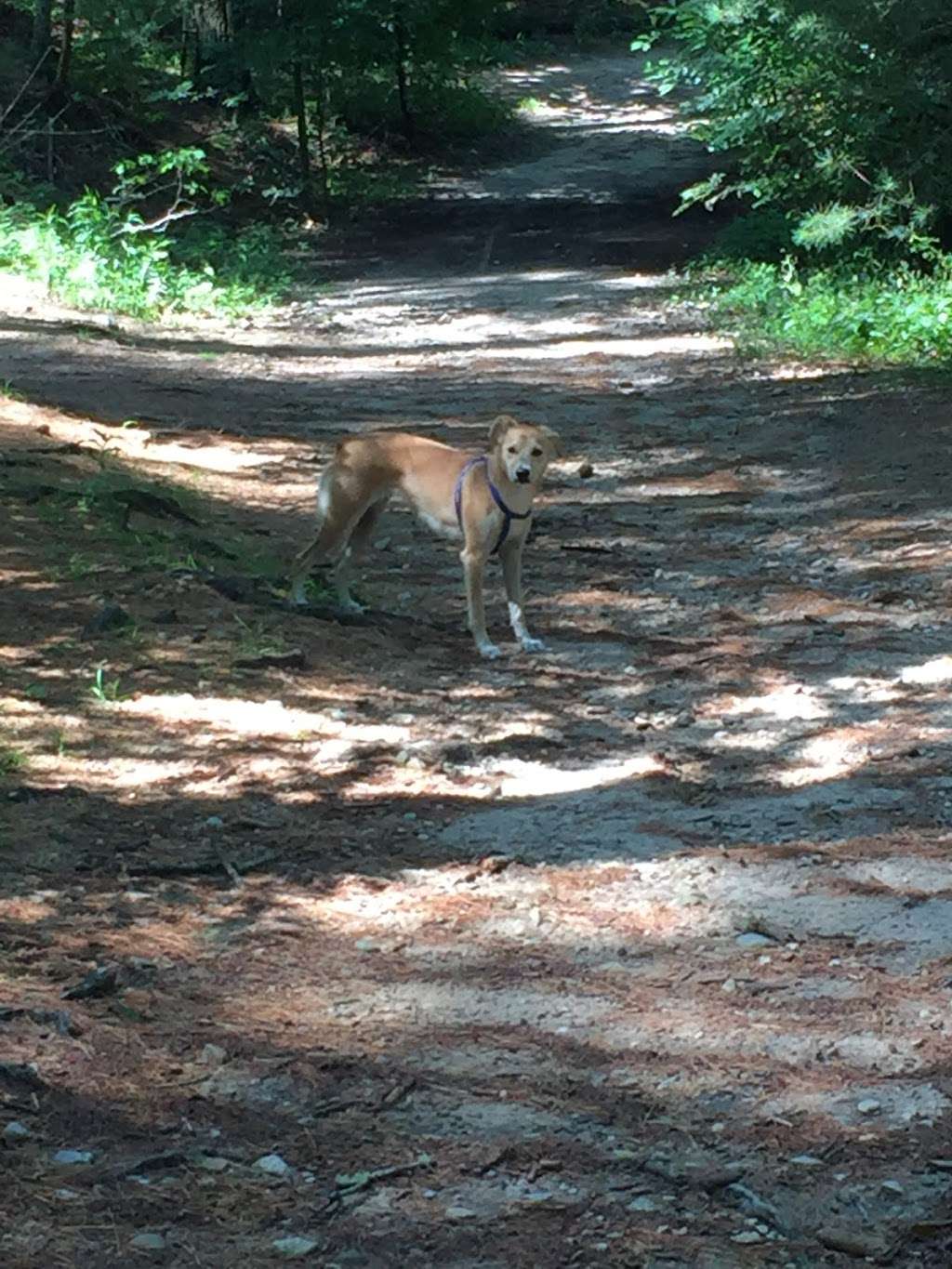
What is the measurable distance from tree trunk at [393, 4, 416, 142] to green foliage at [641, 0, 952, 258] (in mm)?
10831

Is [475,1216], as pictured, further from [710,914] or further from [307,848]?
[307,848]

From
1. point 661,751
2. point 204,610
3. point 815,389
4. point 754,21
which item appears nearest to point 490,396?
point 815,389

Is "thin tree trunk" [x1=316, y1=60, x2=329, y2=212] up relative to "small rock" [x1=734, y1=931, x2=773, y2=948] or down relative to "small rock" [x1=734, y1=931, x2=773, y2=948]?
up

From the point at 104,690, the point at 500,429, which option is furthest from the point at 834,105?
the point at 104,690

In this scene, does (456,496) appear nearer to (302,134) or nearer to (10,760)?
(10,760)

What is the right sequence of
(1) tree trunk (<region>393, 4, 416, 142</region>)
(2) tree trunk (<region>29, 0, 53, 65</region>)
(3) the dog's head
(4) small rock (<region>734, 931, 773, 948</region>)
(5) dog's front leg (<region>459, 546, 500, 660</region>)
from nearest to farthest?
(4) small rock (<region>734, 931, 773, 948</region>), (3) the dog's head, (5) dog's front leg (<region>459, 546, 500, 660</region>), (2) tree trunk (<region>29, 0, 53, 65</region>), (1) tree trunk (<region>393, 4, 416, 142</region>)

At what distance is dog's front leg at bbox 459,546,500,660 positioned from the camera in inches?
320

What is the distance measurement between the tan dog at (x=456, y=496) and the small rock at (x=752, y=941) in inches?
128

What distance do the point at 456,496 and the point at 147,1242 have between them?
5.33 metres

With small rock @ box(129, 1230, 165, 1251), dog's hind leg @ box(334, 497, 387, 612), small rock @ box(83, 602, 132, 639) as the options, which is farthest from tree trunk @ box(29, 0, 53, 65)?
small rock @ box(129, 1230, 165, 1251)

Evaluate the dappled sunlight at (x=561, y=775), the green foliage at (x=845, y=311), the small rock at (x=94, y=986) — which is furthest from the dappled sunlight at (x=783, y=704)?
the green foliage at (x=845, y=311)

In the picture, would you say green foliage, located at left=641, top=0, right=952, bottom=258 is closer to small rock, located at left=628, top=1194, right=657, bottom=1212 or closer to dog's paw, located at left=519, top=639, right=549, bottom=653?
dog's paw, located at left=519, top=639, right=549, bottom=653

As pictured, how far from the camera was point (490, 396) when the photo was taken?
Answer: 14.8 m

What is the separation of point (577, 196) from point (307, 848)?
78.0 feet
